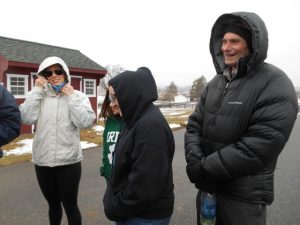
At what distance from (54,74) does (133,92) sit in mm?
1508

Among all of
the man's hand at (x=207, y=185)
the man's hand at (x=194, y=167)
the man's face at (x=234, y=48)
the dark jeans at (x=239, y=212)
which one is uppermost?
the man's face at (x=234, y=48)

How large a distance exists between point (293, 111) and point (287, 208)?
10.0 feet

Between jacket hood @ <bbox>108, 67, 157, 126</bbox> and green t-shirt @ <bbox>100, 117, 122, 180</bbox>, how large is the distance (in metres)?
0.70

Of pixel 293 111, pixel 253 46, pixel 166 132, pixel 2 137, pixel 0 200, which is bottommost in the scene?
pixel 0 200

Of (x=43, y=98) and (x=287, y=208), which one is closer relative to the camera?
(x=43, y=98)

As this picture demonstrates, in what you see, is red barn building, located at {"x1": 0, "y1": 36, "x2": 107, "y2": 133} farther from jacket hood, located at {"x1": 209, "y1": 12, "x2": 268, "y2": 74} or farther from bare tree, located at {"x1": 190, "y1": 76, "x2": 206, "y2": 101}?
bare tree, located at {"x1": 190, "y1": 76, "x2": 206, "y2": 101}

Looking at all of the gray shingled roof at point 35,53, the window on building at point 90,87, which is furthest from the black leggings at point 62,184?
the window on building at point 90,87

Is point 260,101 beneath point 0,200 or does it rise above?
above

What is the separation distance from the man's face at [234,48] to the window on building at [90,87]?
14821mm

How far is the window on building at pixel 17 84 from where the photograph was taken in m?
12.5

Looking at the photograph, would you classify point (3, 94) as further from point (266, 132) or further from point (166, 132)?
point (266, 132)

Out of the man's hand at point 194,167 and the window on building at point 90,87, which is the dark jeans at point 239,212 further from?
the window on building at point 90,87

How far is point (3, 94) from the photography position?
2469 millimetres

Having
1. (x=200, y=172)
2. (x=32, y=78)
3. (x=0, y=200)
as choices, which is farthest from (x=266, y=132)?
(x=32, y=78)
